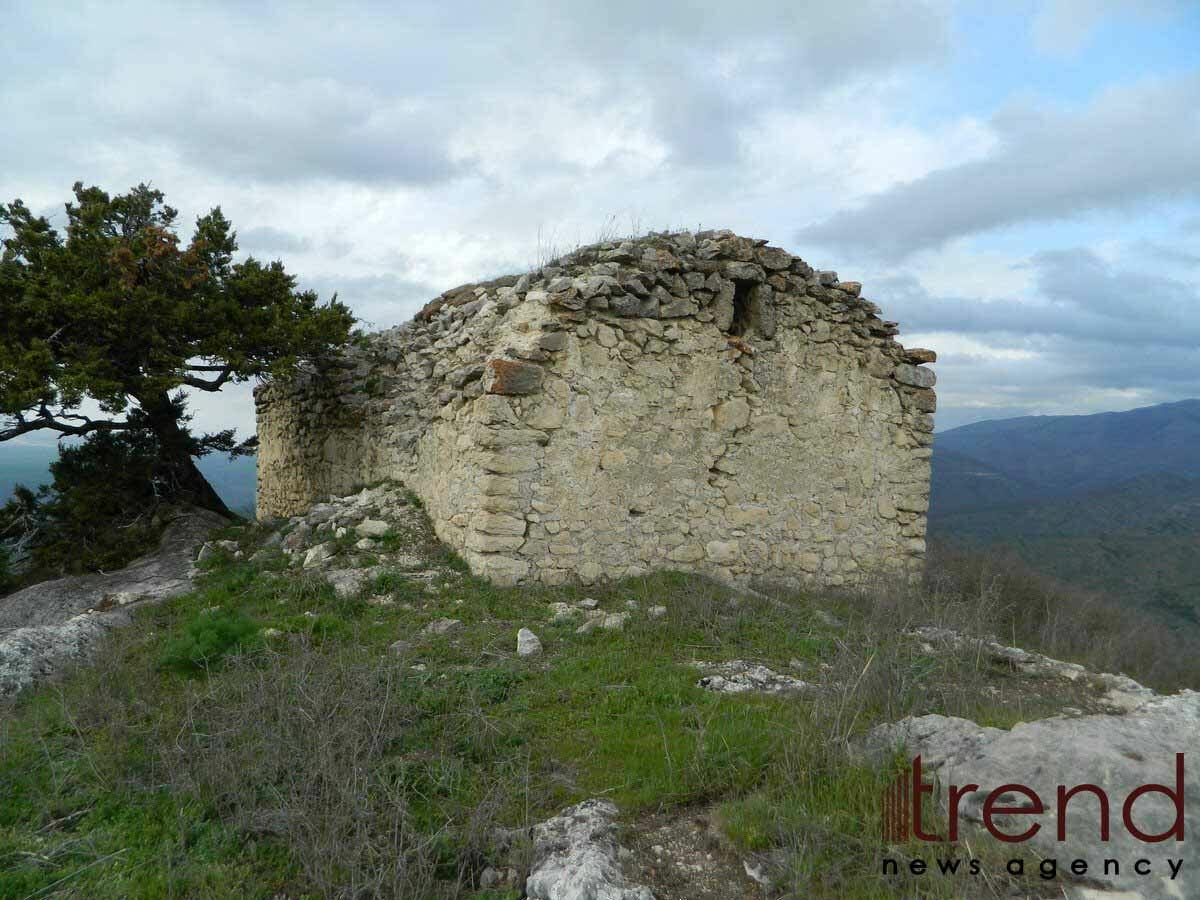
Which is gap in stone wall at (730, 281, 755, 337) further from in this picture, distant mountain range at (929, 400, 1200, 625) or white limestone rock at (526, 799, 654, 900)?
distant mountain range at (929, 400, 1200, 625)

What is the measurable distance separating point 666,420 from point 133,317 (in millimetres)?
6379

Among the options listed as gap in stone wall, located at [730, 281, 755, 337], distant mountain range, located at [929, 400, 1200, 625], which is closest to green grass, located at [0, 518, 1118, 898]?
gap in stone wall, located at [730, 281, 755, 337]

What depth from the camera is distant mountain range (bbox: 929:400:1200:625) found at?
58.6 ft

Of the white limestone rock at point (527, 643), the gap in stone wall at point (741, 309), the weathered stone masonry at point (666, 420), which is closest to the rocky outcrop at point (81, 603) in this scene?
the weathered stone masonry at point (666, 420)

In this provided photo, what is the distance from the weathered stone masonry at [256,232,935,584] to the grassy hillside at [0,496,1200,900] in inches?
48.7

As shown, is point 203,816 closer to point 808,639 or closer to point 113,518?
point 808,639

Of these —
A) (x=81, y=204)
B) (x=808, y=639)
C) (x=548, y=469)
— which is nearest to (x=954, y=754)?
(x=808, y=639)

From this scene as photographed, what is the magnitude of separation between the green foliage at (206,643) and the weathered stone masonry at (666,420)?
1.99 metres

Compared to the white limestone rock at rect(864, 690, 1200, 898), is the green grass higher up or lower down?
lower down

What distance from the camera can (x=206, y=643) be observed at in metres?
4.64

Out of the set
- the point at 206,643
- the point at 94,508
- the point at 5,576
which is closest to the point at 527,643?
the point at 206,643

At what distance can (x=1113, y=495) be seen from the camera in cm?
2838

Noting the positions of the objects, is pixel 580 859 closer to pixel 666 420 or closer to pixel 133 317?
pixel 666 420

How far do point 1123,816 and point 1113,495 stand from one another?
31869 mm
